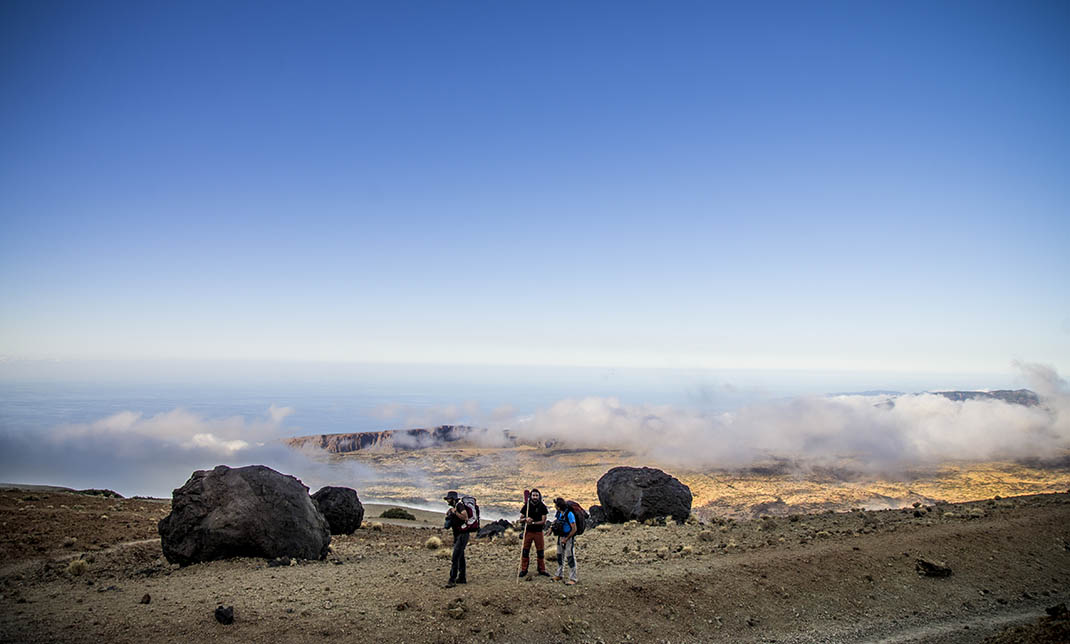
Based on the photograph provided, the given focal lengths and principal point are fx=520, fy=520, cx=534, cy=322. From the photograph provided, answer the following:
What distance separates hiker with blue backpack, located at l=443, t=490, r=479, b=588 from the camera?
1260cm

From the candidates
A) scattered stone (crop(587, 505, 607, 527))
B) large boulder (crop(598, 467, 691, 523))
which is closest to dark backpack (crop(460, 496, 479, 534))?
scattered stone (crop(587, 505, 607, 527))

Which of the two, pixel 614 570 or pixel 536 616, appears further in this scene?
pixel 614 570

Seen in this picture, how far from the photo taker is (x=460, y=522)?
12.7 m

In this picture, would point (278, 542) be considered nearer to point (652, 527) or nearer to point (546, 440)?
point (652, 527)

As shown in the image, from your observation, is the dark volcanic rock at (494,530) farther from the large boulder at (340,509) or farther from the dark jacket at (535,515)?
the dark jacket at (535,515)

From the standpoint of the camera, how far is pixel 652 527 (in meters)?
24.6

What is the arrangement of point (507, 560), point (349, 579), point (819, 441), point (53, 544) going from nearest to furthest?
point (349, 579), point (507, 560), point (53, 544), point (819, 441)

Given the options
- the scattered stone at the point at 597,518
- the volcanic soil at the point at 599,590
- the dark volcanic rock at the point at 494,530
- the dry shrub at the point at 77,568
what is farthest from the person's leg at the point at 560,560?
the scattered stone at the point at 597,518

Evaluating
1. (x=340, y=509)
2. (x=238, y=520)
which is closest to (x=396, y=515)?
(x=340, y=509)

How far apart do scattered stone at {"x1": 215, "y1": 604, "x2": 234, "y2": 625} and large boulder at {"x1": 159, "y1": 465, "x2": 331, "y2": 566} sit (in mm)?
6232

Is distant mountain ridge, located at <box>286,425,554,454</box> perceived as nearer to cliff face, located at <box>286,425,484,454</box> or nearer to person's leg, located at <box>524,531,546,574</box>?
cliff face, located at <box>286,425,484,454</box>

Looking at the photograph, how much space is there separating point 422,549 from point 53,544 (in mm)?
13384

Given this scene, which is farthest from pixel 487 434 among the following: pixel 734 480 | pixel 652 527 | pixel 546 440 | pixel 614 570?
pixel 614 570

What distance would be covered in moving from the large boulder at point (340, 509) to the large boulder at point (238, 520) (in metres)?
8.47
